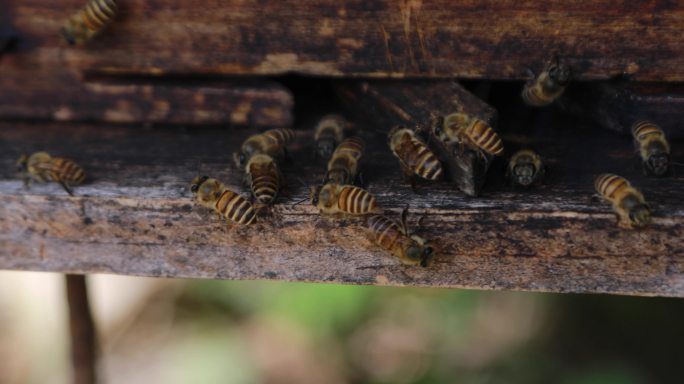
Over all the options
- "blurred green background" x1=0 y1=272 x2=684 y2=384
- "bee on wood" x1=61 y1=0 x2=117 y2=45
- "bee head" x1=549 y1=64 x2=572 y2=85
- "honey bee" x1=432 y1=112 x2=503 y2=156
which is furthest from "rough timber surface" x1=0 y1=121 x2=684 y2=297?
"blurred green background" x1=0 y1=272 x2=684 y2=384

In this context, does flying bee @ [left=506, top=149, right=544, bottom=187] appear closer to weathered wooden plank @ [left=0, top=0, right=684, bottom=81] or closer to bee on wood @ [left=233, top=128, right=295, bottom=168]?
weathered wooden plank @ [left=0, top=0, right=684, bottom=81]

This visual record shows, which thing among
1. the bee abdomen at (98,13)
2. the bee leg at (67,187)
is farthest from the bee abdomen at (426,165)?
the bee abdomen at (98,13)

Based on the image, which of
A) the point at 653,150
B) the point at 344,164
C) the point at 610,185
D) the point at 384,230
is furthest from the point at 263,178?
the point at 653,150

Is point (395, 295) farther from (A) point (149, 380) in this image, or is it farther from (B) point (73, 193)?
(B) point (73, 193)

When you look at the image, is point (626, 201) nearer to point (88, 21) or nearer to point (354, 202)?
point (354, 202)

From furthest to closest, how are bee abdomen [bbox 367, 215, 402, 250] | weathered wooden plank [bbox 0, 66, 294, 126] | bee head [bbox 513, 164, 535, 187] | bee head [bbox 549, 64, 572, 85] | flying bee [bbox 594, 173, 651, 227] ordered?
weathered wooden plank [bbox 0, 66, 294, 126] < bee head [bbox 549, 64, 572, 85] < bee head [bbox 513, 164, 535, 187] < bee abdomen [bbox 367, 215, 402, 250] < flying bee [bbox 594, 173, 651, 227]

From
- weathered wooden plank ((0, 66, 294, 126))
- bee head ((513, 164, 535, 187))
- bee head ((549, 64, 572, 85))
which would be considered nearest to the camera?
bee head ((513, 164, 535, 187))
